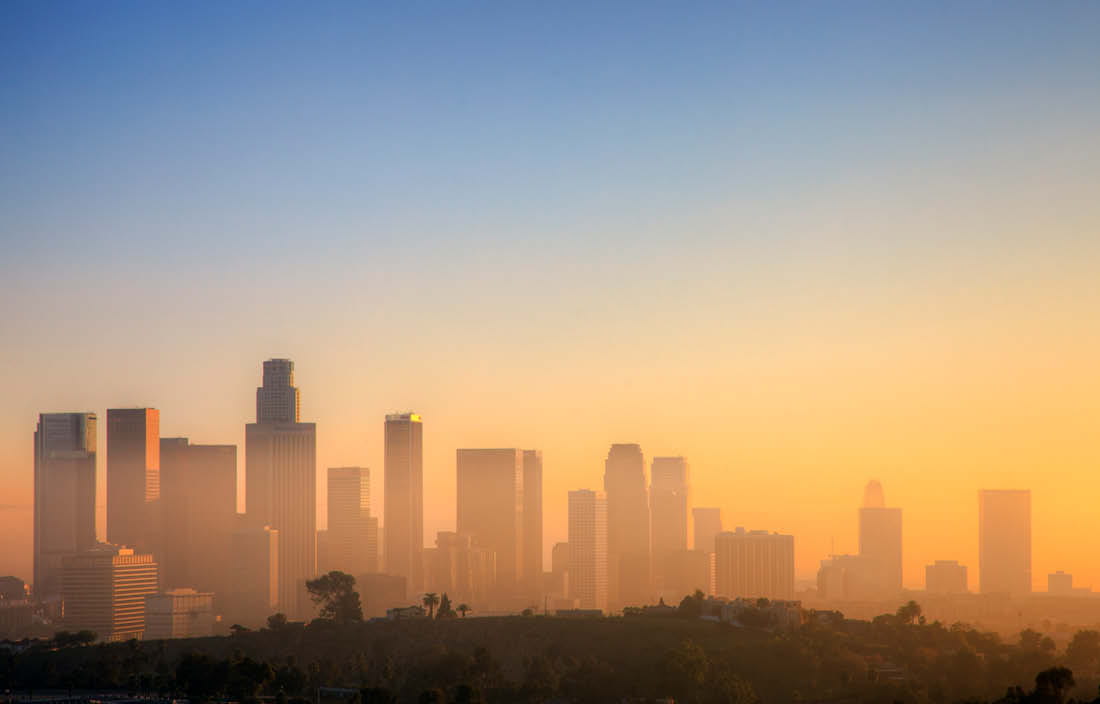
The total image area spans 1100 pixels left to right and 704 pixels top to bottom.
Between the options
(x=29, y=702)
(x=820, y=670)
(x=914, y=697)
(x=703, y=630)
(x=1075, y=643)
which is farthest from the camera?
(x=703, y=630)

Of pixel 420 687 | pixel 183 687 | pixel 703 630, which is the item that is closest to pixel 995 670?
pixel 703 630

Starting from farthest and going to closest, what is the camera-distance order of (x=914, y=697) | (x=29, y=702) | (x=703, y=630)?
(x=703, y=630), (x=29, y=702), (x=914, y=697)

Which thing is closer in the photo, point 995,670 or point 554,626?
point 995,670

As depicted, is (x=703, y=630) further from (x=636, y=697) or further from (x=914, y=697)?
(x=914, y=697)

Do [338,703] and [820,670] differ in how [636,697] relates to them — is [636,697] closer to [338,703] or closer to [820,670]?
[820,670]

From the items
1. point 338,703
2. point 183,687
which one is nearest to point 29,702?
point 183,687

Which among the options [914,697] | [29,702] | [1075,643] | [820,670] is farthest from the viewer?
[1075,643]
